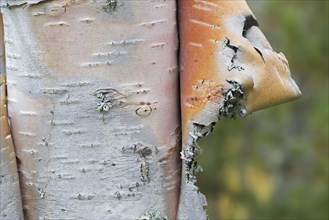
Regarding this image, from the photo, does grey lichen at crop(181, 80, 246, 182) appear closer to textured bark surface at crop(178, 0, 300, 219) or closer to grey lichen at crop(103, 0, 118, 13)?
textured bark surface at crop(178, 0, 300, 219)

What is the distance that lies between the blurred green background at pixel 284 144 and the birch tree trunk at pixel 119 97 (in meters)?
2.25

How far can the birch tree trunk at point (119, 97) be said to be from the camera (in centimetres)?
107

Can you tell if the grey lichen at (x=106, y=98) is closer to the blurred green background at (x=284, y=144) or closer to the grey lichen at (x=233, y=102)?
the grey lichen at (x=233, y=102)

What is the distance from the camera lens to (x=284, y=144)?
3.76 m

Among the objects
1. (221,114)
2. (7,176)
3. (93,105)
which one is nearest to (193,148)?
(221,114)

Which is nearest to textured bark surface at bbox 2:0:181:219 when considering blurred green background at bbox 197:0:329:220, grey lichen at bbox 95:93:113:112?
grey lichen at bbox 95:93:113:112

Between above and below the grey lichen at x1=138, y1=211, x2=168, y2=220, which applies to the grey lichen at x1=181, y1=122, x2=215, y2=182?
above

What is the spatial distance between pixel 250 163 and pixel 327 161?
32.3 inches

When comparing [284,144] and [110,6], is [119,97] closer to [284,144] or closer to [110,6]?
[110,6]

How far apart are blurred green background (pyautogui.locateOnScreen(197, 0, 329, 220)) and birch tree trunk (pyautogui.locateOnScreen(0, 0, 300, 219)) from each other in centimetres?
225

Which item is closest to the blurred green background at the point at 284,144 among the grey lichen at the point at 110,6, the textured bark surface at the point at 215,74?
the textured bark surface at the point at 215,74

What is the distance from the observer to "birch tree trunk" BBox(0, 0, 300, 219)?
1.07m

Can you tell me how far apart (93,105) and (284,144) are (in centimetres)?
280

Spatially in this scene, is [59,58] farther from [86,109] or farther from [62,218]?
[62,218]
